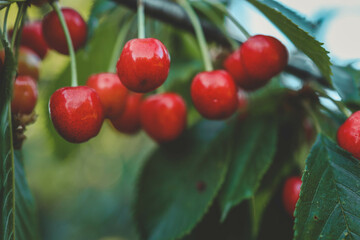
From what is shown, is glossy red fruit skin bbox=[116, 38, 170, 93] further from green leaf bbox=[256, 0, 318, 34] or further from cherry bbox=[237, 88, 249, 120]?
cherry bbox=[237, 88, 249, 120]

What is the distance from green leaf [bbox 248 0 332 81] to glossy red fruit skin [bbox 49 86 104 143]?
446mm

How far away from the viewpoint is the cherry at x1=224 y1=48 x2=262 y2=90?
967mm

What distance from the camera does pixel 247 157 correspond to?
1099 mm

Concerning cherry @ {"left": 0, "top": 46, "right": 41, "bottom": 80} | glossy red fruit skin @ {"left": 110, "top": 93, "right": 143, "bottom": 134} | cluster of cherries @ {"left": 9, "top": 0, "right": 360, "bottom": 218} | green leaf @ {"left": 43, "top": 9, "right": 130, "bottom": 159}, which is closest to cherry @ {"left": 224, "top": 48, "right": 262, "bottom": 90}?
cluster of cherries @ {"left": 9, "top": 0, "right": 360, "bottom": 218}

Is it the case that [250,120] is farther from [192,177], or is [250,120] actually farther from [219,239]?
[219,239]

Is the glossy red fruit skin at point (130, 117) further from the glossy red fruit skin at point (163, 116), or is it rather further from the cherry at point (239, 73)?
the cherry at point (239, 73)

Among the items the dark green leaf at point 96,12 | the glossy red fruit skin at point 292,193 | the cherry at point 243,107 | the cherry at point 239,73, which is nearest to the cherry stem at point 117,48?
the dark green leaf at point 96,12

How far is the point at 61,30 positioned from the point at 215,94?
1.48ft

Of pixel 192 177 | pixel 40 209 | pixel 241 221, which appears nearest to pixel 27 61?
pixel 192 177

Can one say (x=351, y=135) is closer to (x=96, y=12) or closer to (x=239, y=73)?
(x=239, y=73)

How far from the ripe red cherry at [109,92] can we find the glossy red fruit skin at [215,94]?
198 mm

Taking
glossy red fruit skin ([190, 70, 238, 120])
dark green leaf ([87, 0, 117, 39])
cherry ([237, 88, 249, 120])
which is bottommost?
cherry ([237, 88, 249, 120])

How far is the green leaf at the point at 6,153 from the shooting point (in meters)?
0.73

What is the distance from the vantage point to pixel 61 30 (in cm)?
95
